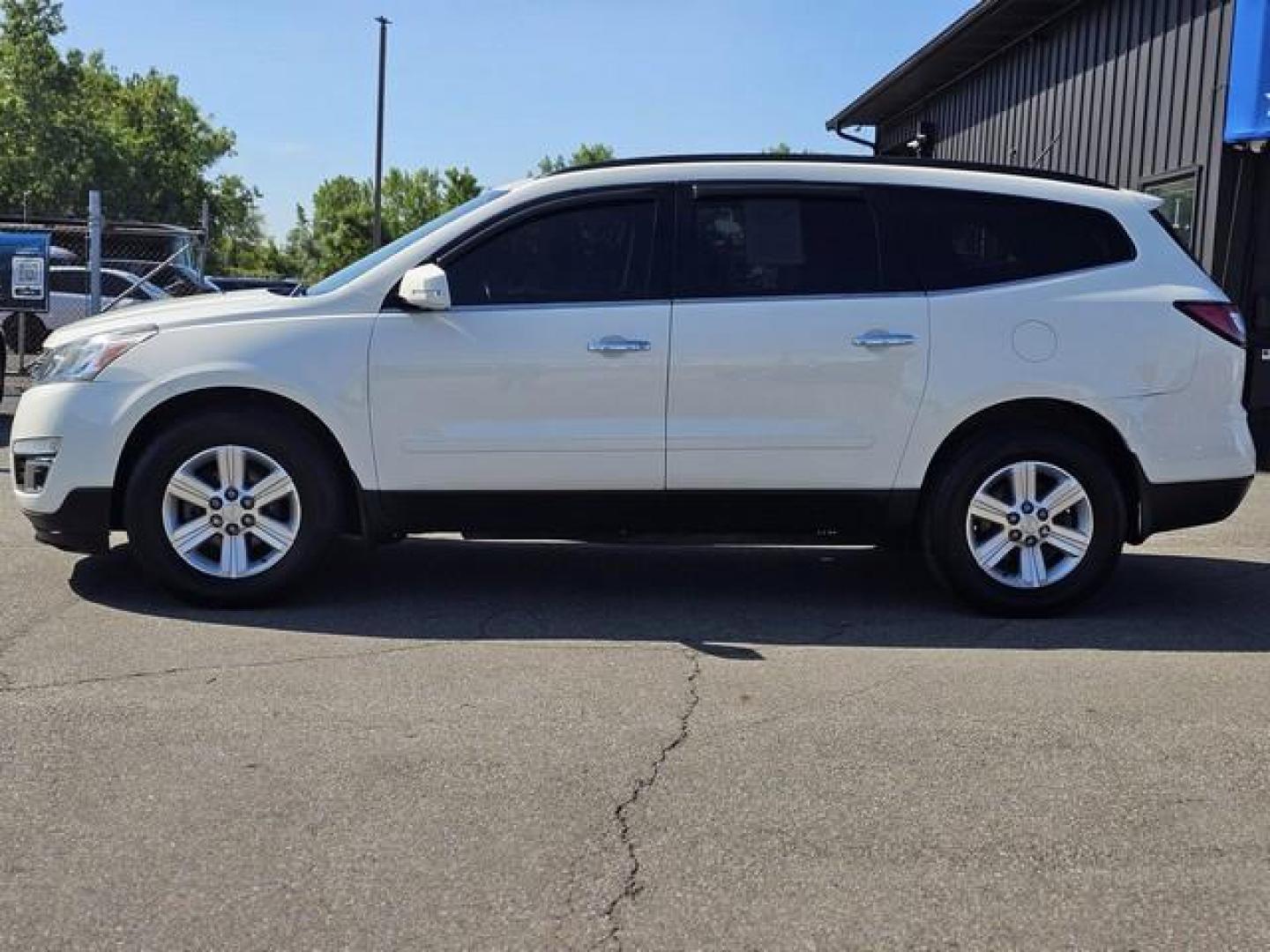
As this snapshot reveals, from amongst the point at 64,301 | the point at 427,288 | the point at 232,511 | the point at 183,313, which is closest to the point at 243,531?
the point at 232,511

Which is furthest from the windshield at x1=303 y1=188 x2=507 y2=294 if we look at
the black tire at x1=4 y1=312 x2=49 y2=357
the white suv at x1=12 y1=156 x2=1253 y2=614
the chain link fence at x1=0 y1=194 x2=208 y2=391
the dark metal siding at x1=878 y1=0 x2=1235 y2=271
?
the black tire at x1=4 y1=312 x2=49 y2=357

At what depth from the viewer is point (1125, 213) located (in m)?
5.68

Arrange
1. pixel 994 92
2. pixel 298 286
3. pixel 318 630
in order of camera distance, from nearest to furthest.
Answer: pixel 318 630
pixel 298 286
pixel 994 92

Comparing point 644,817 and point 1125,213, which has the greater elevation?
point 1125,213

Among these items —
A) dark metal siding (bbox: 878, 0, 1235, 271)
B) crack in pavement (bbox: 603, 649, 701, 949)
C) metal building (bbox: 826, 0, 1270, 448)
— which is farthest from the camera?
dark metal siding (bbox: 878, 0, 1235, 271)

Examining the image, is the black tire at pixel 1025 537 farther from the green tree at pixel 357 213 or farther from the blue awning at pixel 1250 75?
the green tree at pixel 357 213

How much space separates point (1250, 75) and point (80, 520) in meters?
9.26

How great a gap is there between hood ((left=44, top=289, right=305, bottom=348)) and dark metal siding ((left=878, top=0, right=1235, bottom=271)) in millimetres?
8428

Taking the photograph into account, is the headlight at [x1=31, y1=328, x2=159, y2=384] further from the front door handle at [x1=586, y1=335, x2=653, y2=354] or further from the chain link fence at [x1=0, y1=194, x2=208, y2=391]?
the chain link fence at [x1=0, y1=194, x2=208, y2=391]

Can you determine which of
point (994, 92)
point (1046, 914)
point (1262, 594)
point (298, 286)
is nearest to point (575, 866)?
point (1046, 914)

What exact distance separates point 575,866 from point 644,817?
0.34 meters

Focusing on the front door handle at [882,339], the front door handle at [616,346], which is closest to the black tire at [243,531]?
the front door handle at [616,346]

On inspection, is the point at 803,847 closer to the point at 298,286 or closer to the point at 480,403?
the point at 480,403

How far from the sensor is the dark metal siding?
1091 centimetres
